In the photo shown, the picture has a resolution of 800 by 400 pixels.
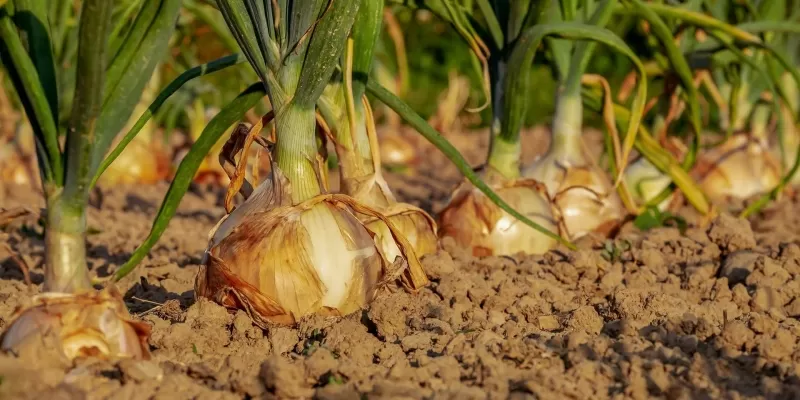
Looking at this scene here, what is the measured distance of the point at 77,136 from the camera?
62.2 inches

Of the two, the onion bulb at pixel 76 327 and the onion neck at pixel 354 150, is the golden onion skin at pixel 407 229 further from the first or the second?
the onion bulb at pixel 76 327

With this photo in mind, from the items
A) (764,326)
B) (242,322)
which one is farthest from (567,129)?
(242,322)

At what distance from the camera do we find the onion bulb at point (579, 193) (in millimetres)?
2686

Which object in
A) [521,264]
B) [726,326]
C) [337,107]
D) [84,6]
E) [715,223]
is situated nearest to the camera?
[84,6]

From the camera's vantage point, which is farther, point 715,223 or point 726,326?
point 715,223

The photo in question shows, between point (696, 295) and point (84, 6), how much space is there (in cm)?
135

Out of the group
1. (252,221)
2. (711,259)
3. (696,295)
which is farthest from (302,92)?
(711,259)

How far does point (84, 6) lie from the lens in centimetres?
149

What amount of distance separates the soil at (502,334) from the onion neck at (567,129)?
25cm

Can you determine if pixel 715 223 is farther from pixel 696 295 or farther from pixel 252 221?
pixel 252 221

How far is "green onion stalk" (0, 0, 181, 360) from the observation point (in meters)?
1.52

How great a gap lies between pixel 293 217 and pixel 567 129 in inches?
43.0

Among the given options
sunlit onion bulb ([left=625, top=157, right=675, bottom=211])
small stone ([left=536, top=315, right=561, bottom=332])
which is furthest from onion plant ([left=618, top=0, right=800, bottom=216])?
small stone ([left=536, top=315, right=561, bottom=332])

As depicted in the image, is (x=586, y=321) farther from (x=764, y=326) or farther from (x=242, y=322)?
(x=242, y=322)
